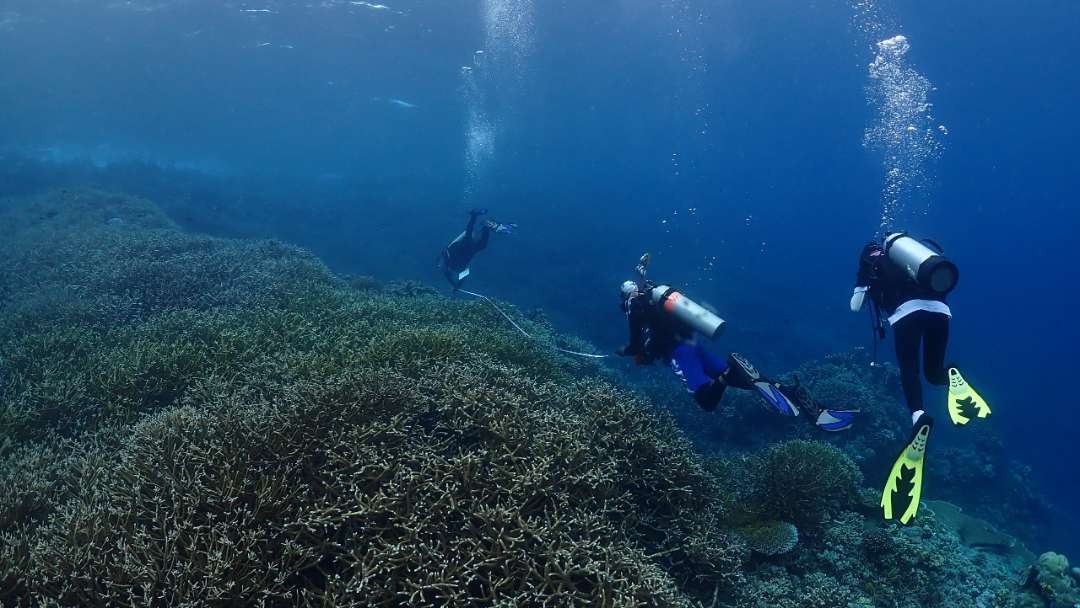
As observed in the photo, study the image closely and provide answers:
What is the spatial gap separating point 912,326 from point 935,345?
47 cm

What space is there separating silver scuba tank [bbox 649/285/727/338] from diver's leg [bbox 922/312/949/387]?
8.54 feet

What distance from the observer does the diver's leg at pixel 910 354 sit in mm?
6547

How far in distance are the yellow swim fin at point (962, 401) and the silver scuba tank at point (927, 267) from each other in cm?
149

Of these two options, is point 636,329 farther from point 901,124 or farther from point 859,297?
point 901,124

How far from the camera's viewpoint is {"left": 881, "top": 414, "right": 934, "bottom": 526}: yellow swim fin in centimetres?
633

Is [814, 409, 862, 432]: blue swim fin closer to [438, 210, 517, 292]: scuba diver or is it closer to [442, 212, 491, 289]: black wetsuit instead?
[438, 210, 517, 292]: scuba diver

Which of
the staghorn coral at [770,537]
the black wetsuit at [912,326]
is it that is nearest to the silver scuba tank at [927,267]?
the black wetsuit at [912,326]

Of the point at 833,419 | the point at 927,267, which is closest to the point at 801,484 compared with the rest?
the point at 833,419

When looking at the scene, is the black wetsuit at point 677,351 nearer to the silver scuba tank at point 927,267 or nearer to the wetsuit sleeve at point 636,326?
the wetsuit sleeve at point 636,326

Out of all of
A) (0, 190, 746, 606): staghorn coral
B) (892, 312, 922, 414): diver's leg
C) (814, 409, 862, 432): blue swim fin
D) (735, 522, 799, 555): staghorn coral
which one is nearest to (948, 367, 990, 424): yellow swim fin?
(892, 312, 922, 414): diver's leg

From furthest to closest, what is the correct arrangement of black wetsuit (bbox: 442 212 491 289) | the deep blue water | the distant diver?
the deep blue water, black wetsuit (bbox: 442 212 491 289), the distant diver

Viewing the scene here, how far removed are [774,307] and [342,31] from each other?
3887 centimetres

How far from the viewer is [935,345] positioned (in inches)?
261

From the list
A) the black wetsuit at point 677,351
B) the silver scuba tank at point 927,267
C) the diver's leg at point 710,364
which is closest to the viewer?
the silver scuba tank at point 927,267
